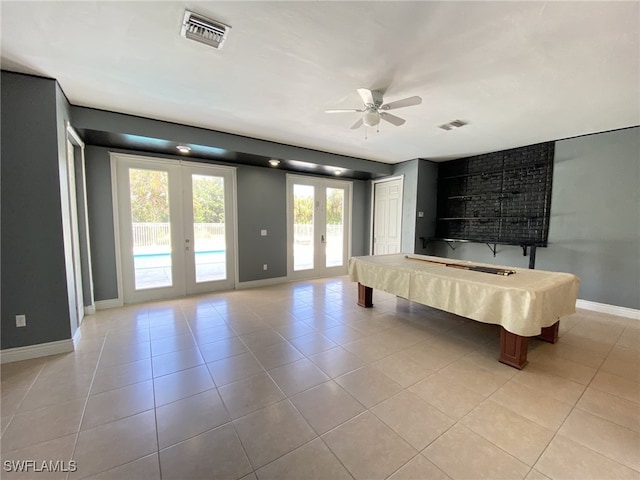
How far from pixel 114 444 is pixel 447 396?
2286mm

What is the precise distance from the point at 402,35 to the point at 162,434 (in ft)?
10.2

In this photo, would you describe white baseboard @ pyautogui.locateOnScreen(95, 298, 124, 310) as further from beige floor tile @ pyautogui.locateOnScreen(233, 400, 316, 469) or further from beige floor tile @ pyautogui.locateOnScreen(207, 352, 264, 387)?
beige floor tile @ pyautogui.locateOnScreen(233, 400, 316, 469)

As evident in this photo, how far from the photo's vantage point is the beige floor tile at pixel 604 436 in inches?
60.3

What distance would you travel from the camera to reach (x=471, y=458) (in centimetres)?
150

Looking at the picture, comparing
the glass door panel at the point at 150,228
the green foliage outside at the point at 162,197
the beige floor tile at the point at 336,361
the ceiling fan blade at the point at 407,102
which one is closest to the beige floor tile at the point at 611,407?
the beige floor tile at the point at 336,361

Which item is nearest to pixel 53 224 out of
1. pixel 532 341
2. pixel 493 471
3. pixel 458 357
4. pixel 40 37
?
pixel 40 37

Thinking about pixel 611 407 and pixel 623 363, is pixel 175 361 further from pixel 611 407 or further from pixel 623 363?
pixel 623 363

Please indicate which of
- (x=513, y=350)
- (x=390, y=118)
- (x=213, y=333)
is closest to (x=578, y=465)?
(x=513, y=350)

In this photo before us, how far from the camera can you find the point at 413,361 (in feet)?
8.34

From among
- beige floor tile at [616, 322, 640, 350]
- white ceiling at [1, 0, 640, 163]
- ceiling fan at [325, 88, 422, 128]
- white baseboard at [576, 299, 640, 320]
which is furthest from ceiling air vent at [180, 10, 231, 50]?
white baseboard at [576, 299, 640, 320]

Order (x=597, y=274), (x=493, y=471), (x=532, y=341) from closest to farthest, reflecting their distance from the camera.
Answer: (x=493, y=471) → (x=532, y=341) → (x=597, y=274)

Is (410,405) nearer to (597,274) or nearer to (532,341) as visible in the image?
(532,341)

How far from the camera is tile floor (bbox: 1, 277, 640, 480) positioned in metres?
1.48

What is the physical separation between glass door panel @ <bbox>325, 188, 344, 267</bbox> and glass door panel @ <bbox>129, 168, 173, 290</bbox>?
3.28m
